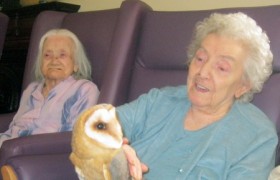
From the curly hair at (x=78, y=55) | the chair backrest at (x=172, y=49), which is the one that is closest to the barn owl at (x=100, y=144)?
the chair backrest at (x=172, y=49)

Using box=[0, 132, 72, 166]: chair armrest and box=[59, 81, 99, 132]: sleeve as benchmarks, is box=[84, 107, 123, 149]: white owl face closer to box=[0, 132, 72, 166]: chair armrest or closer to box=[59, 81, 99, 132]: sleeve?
box=[0, 132, 72, 166]: chair armrest

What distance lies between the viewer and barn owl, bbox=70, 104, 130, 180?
2.60ft

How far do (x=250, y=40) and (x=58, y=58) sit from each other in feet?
3.00

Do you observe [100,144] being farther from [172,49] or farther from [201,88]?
[172,49]

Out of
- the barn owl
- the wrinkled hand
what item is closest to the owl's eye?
the barn owl

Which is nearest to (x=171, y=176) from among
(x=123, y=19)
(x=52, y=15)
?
(x=123, y=19)

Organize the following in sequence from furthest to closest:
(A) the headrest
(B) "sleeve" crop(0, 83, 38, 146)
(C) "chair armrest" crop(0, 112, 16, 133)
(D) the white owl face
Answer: (C) "chair armrest" crop(0, 112, 16, 133)
(B) "sleeve" crop(0, 83, 38, 146)
(A) the headrest
(D) the white owl face

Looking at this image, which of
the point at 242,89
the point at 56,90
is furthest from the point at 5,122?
the point at 242,89

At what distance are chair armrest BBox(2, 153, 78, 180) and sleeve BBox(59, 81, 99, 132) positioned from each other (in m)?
0.34

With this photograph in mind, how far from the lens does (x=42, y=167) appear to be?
45.8 inches

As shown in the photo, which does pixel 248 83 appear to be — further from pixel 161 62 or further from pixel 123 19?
pixel 123 19

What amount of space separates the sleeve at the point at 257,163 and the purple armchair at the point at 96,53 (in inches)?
20.7

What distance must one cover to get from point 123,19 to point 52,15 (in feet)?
2.02

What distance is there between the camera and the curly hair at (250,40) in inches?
45.6
